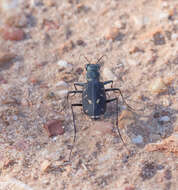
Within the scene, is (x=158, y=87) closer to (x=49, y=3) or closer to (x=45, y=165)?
(x=45, y=165)

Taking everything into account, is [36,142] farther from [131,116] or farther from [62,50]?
[62,50]

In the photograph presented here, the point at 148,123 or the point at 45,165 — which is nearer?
the point at 45,165

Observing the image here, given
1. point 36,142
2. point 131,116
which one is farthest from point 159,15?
point 36,142

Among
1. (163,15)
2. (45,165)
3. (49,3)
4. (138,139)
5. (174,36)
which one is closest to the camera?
(45,165)

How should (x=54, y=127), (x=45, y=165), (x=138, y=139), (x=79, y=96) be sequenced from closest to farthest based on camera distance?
(x=45, y=165) < (x=138, y=139) < (x=54, y=127) < (x=79, y=96)

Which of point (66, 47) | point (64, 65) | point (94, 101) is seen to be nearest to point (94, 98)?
point (94, 101)
